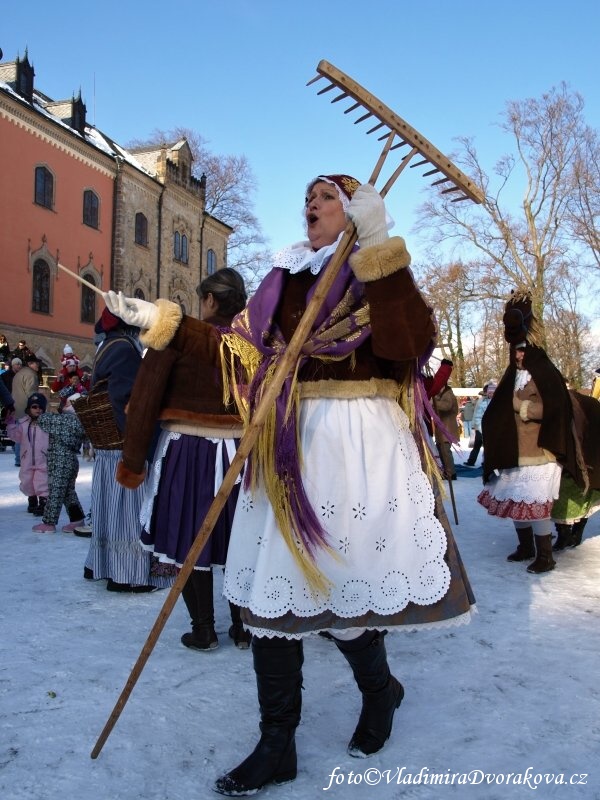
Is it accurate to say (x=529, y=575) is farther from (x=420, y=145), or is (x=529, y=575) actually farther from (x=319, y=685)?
(x=420, y=145)

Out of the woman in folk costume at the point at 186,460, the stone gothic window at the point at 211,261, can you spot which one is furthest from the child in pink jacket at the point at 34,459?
the stone gothic window at the point at 211,261

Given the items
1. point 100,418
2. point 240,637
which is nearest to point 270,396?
point 240,637

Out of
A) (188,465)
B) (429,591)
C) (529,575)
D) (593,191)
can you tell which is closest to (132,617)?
(188,465)

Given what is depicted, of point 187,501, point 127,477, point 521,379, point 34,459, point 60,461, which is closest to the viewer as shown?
point 127,477

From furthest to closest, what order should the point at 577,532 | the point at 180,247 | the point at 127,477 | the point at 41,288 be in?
the point at 180,247, the point at 41,288, the point at 577,532, the point at 127,477

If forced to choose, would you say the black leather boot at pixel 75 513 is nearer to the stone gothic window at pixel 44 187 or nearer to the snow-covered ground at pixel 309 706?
the snow-covered ground at pixel 309 706

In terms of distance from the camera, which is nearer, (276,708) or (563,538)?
(276,708)

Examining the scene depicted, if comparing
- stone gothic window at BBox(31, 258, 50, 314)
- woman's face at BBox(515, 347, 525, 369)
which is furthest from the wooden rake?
stone gothic window at BBox(31, 258, 50, 314)

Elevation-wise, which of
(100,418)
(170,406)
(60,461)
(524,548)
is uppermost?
(170,406)

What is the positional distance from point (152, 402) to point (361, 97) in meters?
1.49

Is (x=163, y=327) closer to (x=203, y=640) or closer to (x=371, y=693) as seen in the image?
(x=371, y=693)

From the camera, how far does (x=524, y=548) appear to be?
4.91m

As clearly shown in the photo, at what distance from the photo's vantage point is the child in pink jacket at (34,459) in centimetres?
659

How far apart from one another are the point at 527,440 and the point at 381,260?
3264mm
